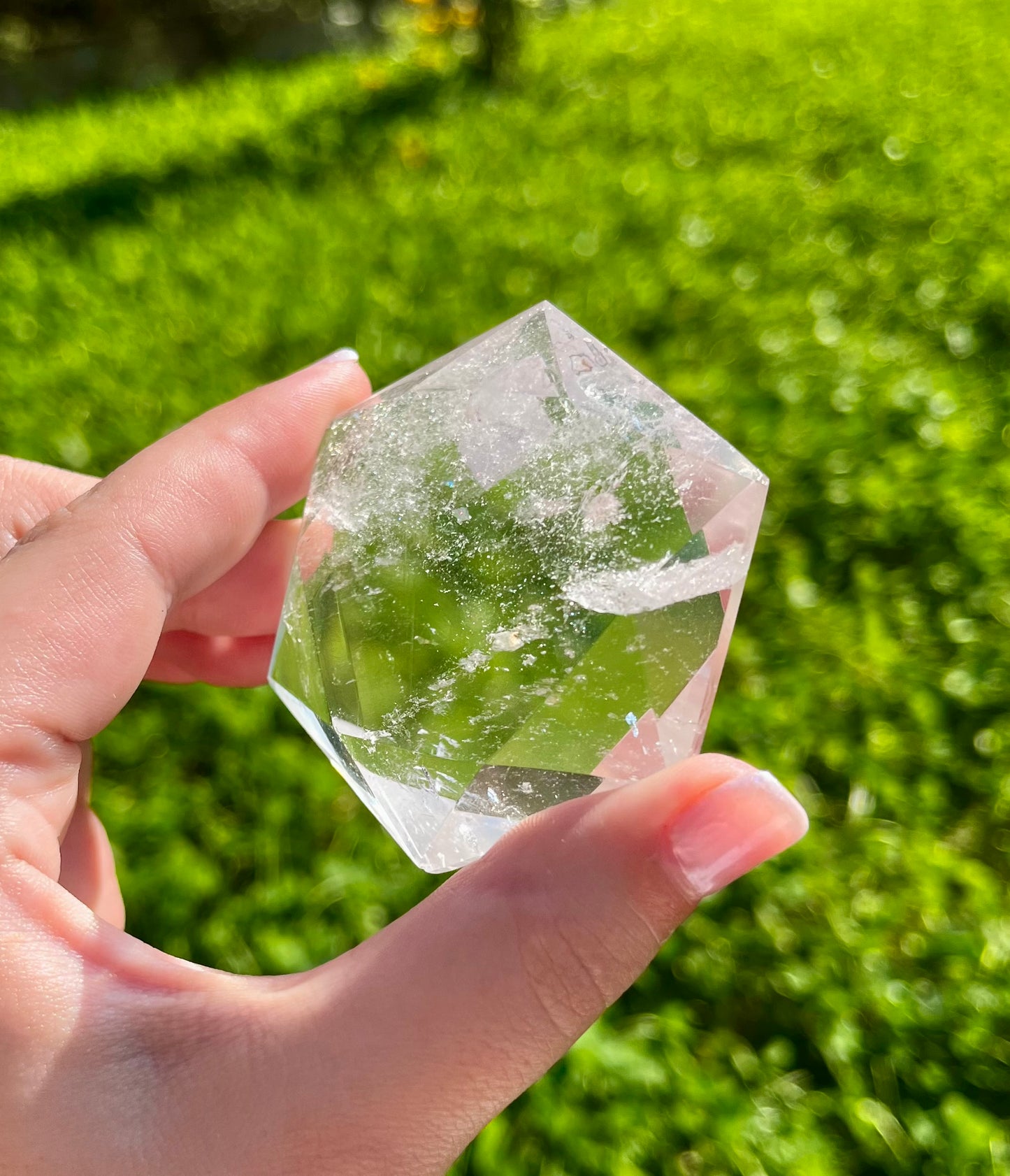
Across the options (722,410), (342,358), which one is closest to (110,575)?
(342,358)

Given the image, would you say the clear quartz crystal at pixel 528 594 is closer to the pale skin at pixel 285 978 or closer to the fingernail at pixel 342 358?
the pale skin at pixel 285 978

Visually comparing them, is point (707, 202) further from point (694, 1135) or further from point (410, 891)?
point (694, 1135)

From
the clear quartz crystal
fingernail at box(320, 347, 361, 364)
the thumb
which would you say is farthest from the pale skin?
fingernail at box(320, 347, 361, 364)

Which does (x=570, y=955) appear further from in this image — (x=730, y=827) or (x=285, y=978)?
(x=285, y=978)

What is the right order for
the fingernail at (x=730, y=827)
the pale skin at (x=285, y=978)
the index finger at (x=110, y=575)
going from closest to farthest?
the pale skin at (x=285, y=978) < the fingernail at (x=730, y=827) < the index finger at (x=110, y=575)

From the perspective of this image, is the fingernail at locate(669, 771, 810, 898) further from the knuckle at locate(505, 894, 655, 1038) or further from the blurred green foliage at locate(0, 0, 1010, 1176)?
the blurred green foliage at locate(0, 0, 1010, 1176)

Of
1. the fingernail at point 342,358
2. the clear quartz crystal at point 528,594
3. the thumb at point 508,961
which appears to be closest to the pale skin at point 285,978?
the thumb at point 508,961
